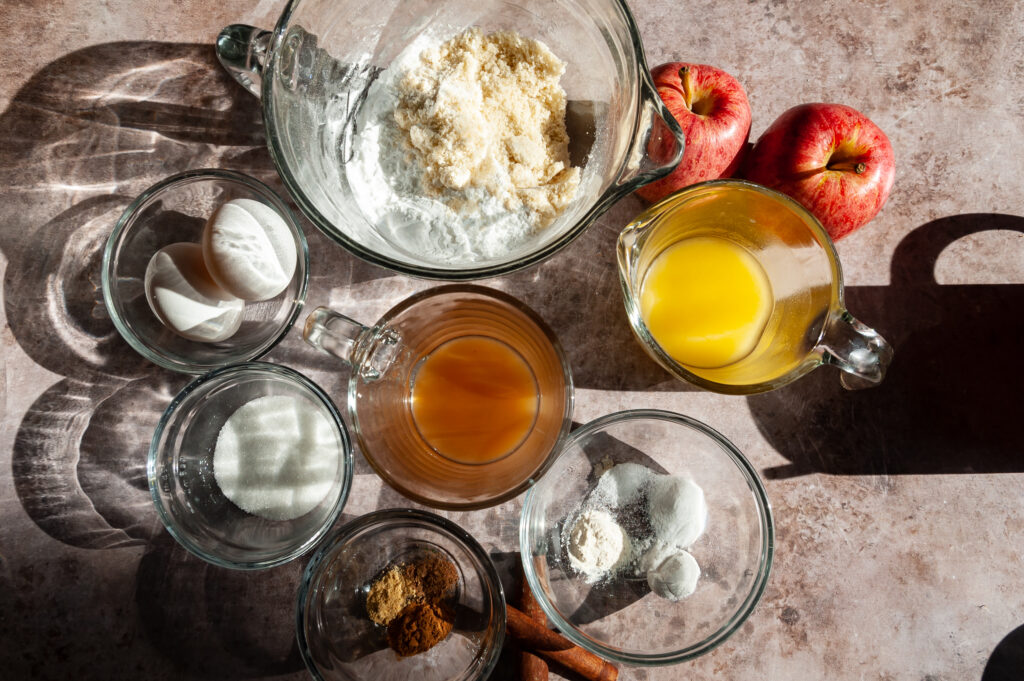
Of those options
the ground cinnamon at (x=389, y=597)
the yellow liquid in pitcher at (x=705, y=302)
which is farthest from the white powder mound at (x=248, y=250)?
the yellow liquid in pitcher at (x=705, y=302)

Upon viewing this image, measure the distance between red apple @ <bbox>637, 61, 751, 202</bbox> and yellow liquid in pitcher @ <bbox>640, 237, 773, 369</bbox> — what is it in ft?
0.46

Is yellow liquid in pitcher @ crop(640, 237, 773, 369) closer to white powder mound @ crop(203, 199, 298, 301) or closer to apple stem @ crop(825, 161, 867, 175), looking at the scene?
apple stem @ crop(825, 161, 867, 175)

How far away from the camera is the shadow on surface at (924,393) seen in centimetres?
A: 143

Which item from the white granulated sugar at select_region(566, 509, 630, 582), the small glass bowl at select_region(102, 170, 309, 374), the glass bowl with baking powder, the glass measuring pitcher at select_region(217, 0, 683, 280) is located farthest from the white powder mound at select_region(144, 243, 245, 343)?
the white granulated sugar at select_region(566, 509, 630, 582)

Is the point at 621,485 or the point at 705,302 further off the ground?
the point at 705,302

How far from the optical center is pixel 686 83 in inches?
52.0

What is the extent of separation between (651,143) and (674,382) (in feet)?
1.76

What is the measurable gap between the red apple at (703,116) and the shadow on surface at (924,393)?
1.51ft

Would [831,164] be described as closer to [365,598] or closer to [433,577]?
[433,577]

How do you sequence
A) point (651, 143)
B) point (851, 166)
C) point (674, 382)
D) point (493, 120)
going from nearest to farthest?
1. point (651, 143)
2. point (493, 120)
3. point (851, 166)
4. point (674, 382)

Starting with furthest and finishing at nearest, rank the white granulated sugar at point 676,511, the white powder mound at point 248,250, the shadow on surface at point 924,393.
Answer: the shadow on surface at point 924,393 < the white granulated sugar at point 676,511 < the white powder mound at point 248,250

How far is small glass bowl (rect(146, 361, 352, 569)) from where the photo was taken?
128 centimetres

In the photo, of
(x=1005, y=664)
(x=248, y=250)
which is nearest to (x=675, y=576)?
(x=1005, y=664)

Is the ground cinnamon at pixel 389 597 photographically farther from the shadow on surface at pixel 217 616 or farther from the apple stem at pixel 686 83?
the apple stem at pixel 686 83
